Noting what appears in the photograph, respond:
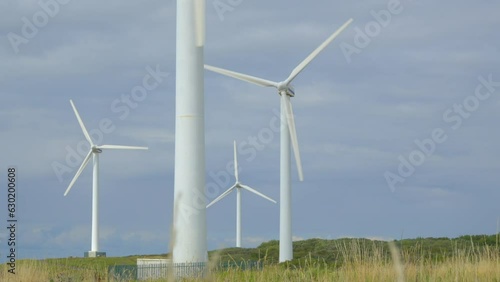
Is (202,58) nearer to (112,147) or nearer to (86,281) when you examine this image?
(86,281)

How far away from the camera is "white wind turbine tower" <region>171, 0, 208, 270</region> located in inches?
1056

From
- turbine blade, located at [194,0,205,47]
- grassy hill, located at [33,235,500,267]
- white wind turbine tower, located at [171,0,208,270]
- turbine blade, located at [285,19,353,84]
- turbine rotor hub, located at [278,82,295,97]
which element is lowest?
grassy hill, located at [33,235,500,267]

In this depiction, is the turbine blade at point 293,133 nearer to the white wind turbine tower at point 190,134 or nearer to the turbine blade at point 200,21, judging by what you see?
the white wind turbine tower at point 190,134

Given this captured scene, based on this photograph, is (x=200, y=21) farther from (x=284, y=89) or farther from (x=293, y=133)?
(x=284, y=89)

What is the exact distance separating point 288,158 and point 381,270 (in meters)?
29.0

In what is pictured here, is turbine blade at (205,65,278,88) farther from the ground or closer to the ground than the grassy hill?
farther from the ground

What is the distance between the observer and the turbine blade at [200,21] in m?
27.2

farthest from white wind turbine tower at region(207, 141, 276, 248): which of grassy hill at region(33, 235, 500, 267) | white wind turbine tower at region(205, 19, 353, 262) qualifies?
white wind turbine tower at region(205, 19, 353, 262)

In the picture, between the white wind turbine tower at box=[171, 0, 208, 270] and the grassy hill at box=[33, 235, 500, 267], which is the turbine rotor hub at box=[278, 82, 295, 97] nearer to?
the grassy hill at box=[33, 235, 500, 267]

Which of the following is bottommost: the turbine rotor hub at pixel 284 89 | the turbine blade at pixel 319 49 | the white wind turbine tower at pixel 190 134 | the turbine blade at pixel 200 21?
the white wind turbine tower at pixel 190 134

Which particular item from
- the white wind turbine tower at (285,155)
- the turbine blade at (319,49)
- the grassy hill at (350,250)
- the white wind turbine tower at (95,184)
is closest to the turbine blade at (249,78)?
the white wind turbine tower at (285,155)

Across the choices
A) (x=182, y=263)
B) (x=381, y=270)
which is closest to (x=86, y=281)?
(x=381, y=270)

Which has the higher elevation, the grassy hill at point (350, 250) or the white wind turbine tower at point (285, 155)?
the white wind turbine tower at point (285, 155)

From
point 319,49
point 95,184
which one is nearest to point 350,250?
point 319,49
